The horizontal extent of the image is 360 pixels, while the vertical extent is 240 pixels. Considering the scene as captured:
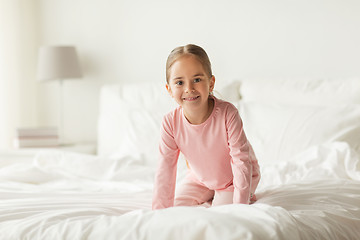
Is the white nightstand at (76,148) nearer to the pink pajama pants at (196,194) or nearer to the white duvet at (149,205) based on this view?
the white duvet at (149,205)

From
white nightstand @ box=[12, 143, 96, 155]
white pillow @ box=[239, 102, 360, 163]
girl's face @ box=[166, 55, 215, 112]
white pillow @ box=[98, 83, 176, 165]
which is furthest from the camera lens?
white nightstand @ box=[12, 143, 96, 155]

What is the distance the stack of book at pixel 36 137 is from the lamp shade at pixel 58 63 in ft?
1.24

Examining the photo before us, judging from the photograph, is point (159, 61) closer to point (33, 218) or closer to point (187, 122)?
point (187, 122)

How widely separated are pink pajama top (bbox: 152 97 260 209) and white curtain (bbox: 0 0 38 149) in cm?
218

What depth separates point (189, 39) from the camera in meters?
3.12

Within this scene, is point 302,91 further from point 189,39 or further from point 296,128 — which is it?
point 189,39

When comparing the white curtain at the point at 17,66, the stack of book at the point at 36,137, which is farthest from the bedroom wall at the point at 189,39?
the stack of book at the point at 36,137

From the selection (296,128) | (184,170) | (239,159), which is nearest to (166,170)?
(239,159)

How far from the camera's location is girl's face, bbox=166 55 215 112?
1446 mm

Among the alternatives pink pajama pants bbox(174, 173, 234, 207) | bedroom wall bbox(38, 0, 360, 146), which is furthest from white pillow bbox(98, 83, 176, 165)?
pink pajama pants bbox(174, 173, 234, 207)

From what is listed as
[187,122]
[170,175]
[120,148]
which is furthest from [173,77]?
[120,148]

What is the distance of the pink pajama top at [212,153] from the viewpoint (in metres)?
1.49

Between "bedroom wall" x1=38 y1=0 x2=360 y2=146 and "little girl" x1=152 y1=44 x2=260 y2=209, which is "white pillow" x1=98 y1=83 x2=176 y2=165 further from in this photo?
"little girl" x1=152 y1=44 x2=260 y2=209

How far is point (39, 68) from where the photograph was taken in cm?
343
